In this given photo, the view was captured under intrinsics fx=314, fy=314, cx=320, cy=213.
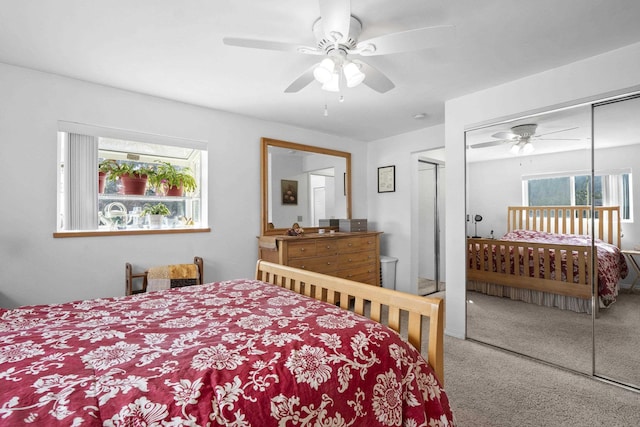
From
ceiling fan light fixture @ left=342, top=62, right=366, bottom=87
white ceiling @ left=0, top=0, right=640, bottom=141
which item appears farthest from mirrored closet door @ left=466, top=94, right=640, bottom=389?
ceiling fan light fixture @ left=342, top=62, right=366, bottom=87

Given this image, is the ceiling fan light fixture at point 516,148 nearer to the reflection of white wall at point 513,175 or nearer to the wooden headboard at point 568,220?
the reflection of white wall at point 513,175

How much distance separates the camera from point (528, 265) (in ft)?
9.20

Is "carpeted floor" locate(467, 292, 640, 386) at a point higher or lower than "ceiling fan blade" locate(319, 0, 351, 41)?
lower

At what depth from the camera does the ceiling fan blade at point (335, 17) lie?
1433mm

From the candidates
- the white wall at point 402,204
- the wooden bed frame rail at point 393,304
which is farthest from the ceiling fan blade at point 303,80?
the white wall at point 402,204

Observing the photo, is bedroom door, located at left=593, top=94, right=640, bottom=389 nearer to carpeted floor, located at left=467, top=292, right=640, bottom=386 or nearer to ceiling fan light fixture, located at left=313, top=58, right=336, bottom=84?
carpeted floor, located at left=467, top=292, right=640, bottom=386

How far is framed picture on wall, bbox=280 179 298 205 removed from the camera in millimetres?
4020

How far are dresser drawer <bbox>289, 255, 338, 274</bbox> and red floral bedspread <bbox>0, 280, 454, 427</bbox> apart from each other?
182 centimetres

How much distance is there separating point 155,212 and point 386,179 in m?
3.13

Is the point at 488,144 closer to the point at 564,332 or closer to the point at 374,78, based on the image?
the point at 374,78

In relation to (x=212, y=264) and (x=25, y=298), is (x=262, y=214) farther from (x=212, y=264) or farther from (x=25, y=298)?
(x=25, y=298)

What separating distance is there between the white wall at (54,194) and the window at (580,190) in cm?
280

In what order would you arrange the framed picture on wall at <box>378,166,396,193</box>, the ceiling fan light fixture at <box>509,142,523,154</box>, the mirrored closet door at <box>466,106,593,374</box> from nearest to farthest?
the mirrored closet door at <box>466,106,593,374</box> → the ceiling fan light fixture at <box>509,142,523,154</box> → the framed picture on wall at <box>378,166,396,193</box>

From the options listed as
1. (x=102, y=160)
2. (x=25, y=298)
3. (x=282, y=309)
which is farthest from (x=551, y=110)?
(x=25, y=298)
